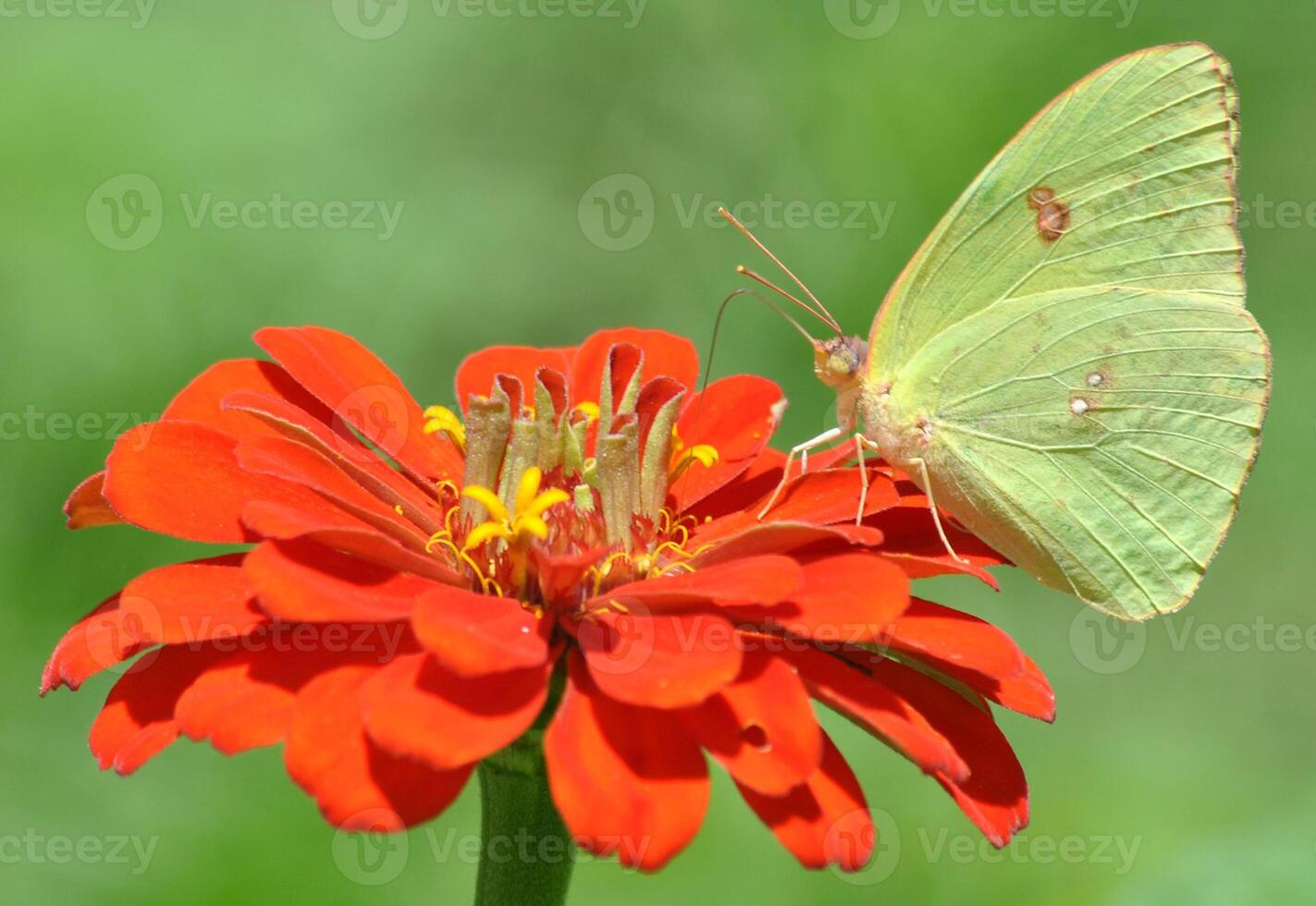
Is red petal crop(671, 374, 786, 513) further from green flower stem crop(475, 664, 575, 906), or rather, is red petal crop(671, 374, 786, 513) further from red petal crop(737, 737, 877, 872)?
red petal crop(737, 737, 877, 872)

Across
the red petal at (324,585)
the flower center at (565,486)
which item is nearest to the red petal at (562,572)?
the flower center at (565,486)

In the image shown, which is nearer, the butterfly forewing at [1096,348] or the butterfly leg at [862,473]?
the butterfly leg at [862,473]

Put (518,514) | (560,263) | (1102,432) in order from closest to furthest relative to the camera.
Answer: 1. (518,514)
2. (1102,432)
3. (560,263)

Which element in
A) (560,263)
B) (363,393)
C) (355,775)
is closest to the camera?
(355,775)

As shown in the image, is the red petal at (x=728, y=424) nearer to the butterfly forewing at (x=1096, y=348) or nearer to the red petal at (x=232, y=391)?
the butterfly forewing at (x=1096, y=348)

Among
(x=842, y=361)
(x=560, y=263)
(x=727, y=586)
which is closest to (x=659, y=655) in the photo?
(x=727, y=586)

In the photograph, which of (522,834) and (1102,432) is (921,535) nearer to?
(1102,432)

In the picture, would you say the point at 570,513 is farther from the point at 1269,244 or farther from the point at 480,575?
the point at 1269,244
